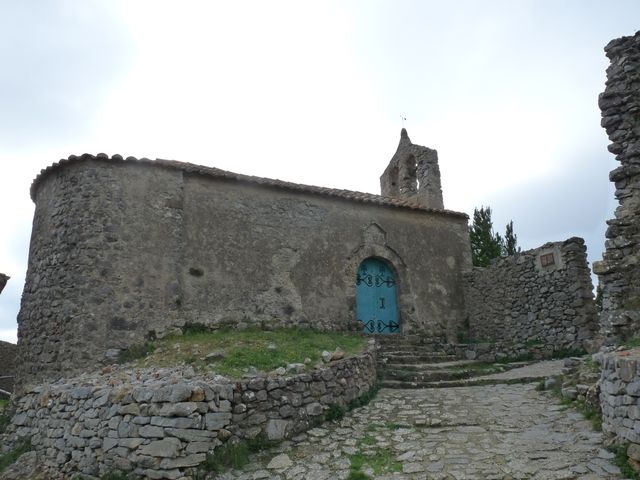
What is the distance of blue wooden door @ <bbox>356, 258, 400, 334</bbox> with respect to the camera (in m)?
13.5

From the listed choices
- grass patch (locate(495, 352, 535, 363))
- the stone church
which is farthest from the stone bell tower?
grass patch (locate(495, 352, 535, 363))

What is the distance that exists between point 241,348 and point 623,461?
569cm

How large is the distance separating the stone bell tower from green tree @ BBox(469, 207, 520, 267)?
19.4 ft

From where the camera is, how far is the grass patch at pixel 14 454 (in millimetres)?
7933

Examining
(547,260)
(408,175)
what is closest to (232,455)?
(547,260)

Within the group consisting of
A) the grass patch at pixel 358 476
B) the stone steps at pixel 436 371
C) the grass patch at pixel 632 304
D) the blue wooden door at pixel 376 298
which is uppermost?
the blue wooden door at pixel 376 298

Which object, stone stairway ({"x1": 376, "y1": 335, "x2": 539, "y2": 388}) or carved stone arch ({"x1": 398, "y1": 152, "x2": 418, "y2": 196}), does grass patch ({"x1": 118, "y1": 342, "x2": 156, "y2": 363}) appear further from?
carved stone arch ({"x1": 398, "y1": 152, "x2": 418, "y2": 196})

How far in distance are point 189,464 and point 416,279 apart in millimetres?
9347

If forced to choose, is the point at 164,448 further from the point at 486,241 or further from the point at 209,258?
the point at 486,241

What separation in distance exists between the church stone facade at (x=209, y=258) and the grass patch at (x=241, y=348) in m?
0.54

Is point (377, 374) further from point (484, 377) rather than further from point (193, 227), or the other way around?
point (193, 227)

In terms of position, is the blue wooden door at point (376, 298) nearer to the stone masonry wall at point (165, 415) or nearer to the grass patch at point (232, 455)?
the stone masonry wall at point (165, 415)

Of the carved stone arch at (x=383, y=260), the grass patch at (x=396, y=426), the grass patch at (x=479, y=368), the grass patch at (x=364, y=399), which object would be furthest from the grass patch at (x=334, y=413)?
the carved stone arch at (x=383, y=260)

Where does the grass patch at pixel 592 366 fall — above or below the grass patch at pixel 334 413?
above
